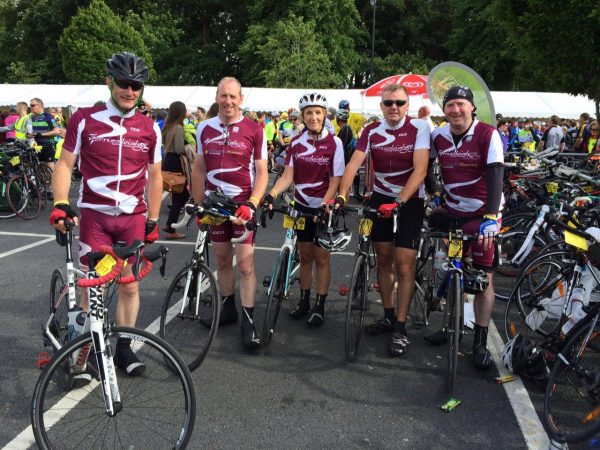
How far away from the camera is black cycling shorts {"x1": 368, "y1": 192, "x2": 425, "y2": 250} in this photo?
4.20m

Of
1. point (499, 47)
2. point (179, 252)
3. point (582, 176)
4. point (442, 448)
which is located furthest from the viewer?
point (499, 47)

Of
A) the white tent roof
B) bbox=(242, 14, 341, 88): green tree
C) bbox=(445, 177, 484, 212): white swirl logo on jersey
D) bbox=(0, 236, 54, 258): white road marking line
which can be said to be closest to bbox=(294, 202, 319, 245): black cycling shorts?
bbox=(445, 177, 484, 212): white swirl logo on jersey

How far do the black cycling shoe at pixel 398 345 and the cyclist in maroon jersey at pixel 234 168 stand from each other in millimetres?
1040

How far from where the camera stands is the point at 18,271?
620cm

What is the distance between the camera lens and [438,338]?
4.41 meters

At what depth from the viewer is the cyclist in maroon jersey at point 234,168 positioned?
13.7 ft

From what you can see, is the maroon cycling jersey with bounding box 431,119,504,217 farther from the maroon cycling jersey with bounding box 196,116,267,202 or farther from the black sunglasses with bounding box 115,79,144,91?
the black sunglasses with bounding box 115,79,144,91

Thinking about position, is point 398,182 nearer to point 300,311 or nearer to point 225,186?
point 225,186

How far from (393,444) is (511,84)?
129 feet

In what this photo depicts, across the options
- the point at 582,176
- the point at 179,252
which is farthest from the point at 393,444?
the point at 179,252

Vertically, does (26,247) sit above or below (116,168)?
below

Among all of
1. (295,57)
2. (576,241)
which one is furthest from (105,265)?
(295,57)

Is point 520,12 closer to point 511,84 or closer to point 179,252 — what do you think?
point 179,252

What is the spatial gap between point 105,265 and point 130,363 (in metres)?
1.06
